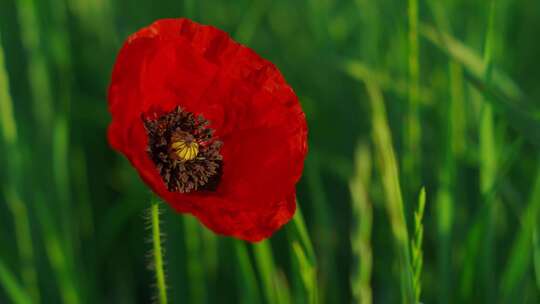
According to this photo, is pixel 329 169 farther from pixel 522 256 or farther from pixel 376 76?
pixel 522 256

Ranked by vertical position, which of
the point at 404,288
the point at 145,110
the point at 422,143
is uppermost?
the point at 145,110

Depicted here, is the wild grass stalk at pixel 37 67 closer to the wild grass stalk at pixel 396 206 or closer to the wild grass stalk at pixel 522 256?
the wild grass stalk at pixel 396 206

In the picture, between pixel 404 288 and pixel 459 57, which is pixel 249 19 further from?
pixel 404 288

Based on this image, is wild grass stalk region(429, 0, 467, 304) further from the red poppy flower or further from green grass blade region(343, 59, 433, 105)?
the red poppy flower

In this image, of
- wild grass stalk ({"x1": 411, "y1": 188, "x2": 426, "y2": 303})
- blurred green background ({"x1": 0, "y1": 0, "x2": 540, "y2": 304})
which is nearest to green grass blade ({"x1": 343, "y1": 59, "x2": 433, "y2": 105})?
blurred green background ({"x1": 0, "y1": 0, "x2": 540, "y2": 304})

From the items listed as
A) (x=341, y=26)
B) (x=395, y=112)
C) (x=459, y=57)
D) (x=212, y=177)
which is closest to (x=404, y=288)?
(x=212, y=177)

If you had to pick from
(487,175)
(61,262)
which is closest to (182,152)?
(61,262)
